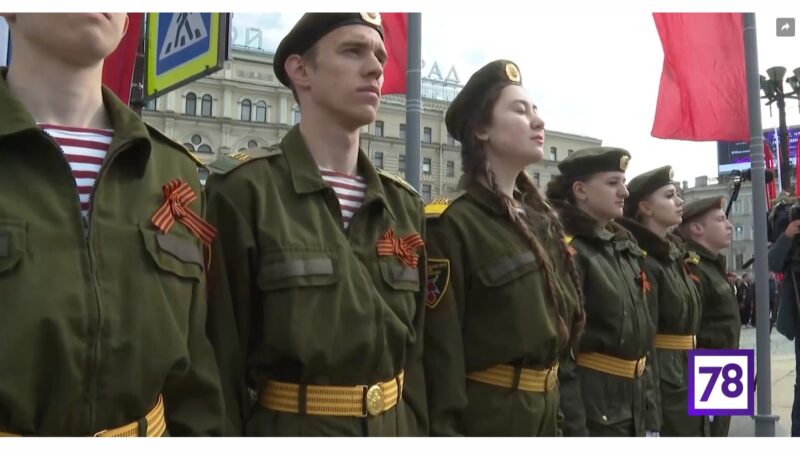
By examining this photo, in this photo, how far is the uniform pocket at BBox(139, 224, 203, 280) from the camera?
150cm

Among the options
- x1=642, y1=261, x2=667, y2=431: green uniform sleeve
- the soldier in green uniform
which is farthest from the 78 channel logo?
the soldier in green uniform

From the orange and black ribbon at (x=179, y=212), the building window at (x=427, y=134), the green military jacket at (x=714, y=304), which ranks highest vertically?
the building window at (x=427, y=134)

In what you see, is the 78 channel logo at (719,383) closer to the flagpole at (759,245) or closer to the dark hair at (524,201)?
the flagpole at (759,245)

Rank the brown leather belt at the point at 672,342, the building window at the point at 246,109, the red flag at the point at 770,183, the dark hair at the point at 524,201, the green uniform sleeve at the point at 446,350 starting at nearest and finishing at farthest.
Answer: the green uniform sleeve at the point at 446,350, the dark hair at the point at 524,201, the brown leather belt at the point at 672,342, the red flag at the point at 770,183, the building window at the point at 246,109

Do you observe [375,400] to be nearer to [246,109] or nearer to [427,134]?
[427,134]

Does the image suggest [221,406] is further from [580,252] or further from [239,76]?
[239,76]

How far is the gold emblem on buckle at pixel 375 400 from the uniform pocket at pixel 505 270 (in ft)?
2.42

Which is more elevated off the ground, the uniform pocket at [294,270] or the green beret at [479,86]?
the green beret at [479,86]

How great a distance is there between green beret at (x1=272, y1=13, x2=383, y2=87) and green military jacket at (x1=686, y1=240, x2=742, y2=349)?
3974 millimetres

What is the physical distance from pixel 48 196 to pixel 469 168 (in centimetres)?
185

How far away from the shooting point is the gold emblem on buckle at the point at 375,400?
1.96 m

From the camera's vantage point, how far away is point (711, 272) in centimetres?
526

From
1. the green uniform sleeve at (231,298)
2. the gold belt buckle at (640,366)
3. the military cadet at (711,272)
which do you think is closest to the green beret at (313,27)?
the green uniform sleeve at (231,298)

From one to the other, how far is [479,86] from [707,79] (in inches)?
142
